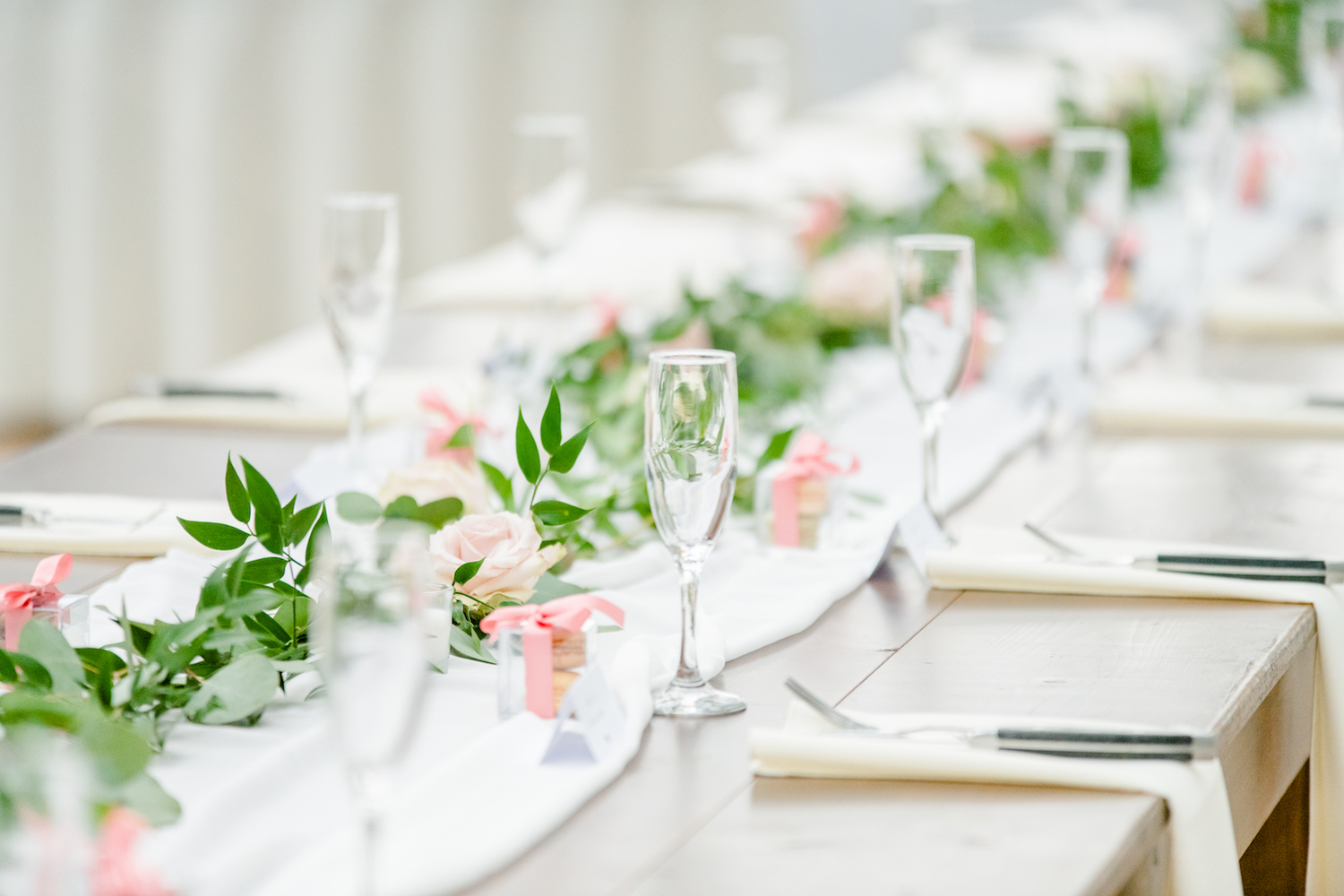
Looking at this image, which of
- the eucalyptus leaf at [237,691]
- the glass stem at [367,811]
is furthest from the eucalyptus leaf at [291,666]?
the glass stem at [367,811]

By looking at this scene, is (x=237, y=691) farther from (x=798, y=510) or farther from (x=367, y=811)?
(x=798, y=510)

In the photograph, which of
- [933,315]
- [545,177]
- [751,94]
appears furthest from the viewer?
[751,94]

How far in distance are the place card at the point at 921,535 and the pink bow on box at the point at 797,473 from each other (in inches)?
2.4

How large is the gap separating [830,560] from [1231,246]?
1.89 meters

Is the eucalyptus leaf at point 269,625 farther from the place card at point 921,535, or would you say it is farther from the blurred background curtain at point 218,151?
the blurred background curtain at point 218,151

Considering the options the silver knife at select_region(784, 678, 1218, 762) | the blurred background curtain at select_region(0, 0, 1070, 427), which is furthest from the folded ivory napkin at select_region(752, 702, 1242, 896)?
the blurred background curtain at select_region(0, 0, 1070, 427)

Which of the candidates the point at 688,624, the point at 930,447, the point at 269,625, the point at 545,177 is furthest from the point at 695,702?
the point at 545,177

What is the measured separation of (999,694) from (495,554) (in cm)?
33

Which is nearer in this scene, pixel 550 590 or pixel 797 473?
pixel 550 590

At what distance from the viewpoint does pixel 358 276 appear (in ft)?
5.00

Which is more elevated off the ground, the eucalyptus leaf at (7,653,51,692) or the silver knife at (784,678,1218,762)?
the eucalyptus leaf at (7,653,51,692)

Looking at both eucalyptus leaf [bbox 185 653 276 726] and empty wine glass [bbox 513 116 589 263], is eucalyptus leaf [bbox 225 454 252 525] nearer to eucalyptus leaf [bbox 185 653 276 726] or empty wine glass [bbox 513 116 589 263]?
eucalyptus leaf [bbox 185 653 276 726]

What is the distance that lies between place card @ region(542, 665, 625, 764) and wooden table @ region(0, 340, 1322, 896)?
0.08ft

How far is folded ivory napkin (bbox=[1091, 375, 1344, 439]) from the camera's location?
1.84m
